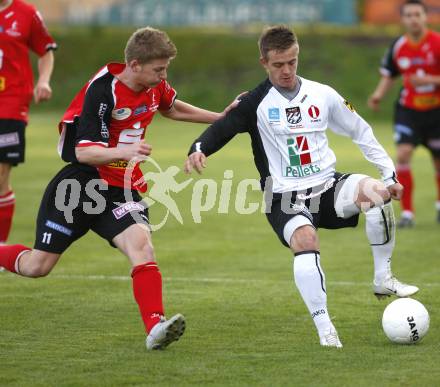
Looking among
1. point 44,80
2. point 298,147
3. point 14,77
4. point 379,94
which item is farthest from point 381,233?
point 379,94

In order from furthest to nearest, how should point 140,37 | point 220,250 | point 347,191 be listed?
point 220,250 → point 347,191 → point 140,37

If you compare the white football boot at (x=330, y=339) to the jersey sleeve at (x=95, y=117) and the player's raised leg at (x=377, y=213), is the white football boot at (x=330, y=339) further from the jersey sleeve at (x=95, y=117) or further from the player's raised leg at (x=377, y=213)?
the jersey sleeve at (x=95, y=117)

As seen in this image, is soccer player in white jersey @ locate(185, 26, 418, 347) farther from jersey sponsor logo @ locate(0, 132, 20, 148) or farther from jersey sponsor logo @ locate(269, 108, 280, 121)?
jersey sponsor logo @ locate(0, 132, 20, 148)

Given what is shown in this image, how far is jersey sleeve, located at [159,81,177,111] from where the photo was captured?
6957 millimetres

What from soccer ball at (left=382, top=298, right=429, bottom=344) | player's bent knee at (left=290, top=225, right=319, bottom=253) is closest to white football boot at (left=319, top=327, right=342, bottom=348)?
soccer ball at (left=382, top=298, right=429, bottom=344)

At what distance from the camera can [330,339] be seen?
20.5 ft

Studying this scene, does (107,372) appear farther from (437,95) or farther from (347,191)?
(437,95)

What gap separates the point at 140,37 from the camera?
249 inches

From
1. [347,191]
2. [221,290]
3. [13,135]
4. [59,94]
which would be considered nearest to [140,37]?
[347,191]

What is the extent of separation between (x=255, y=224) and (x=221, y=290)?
14.7 feet

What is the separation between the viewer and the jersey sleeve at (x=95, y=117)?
20.8 feet

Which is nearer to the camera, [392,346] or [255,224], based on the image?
[392,346]

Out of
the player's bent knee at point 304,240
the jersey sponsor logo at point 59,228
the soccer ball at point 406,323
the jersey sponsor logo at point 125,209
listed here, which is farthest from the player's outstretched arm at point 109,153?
the soccer ball at point 406,323

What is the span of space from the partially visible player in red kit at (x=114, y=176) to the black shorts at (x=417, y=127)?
631 centimetres
